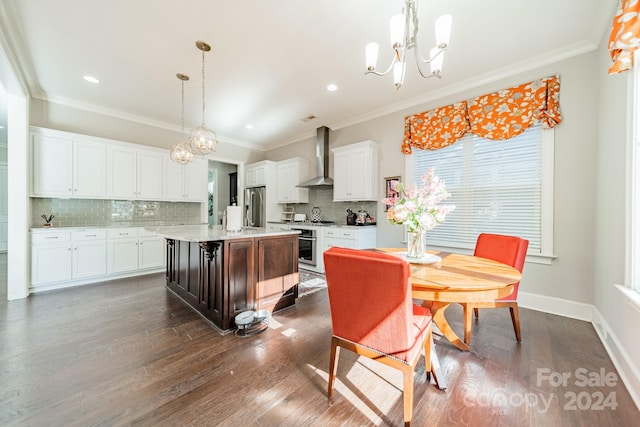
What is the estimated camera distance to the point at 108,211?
4293 millimetres

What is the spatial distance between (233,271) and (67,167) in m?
3.47

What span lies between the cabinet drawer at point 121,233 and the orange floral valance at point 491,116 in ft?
15.4

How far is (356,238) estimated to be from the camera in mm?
3918

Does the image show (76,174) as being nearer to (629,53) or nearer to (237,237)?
(237,237)

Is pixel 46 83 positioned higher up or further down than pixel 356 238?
higher up

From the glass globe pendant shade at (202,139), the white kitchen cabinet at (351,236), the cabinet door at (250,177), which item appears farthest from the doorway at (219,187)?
the glass globe pendant shade at (202,139)

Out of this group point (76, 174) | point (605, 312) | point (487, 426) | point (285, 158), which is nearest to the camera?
point (487, 426)

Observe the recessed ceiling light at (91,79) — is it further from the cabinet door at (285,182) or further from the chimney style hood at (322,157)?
the chimney style hood at (322,157)

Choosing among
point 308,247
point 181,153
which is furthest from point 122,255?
point 308,247

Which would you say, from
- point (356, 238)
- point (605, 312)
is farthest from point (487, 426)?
point (356, 238)

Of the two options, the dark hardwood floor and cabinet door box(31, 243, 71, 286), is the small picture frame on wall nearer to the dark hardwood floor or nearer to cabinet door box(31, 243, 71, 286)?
the dark hardwood floor

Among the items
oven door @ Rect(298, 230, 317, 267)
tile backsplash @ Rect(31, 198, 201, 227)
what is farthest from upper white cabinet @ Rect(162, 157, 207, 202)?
Result: oven door @ Rect(298, 230, 317, 267)

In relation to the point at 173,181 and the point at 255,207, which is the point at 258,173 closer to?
the point at 255,207

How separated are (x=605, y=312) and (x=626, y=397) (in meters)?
0.91
